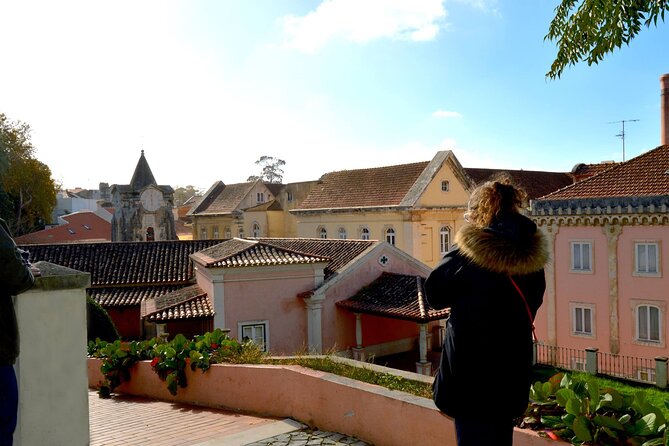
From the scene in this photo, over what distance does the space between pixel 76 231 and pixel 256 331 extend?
112 feet

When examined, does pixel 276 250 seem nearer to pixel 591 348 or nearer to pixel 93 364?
pixel 93 364

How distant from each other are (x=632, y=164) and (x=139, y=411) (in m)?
21.8

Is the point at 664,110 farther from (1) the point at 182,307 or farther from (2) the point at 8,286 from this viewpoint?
(2) the point at 8,286

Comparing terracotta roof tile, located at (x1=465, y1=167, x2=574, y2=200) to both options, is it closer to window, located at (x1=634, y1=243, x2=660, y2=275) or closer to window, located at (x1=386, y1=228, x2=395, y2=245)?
window, located at (x1=386, y1=228, x2=395, y2=245)

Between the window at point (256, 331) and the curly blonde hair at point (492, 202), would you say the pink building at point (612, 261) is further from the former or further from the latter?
the curly blonde hair at point (492, 202)

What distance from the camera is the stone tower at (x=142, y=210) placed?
115 feet

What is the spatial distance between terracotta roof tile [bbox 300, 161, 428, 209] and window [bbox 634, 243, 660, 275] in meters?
12.4

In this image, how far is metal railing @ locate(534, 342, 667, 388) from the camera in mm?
18309

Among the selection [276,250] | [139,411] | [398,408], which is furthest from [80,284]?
[276,250]

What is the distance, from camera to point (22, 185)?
44344mm

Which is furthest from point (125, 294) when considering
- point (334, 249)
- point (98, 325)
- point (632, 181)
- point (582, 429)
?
point (582, 429)

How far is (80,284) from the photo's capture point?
410 centimetres

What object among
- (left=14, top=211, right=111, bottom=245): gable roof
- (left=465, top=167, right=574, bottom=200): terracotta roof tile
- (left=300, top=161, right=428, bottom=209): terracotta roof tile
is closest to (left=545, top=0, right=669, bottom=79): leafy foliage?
(left=300, top=161, right=428, bottom=209): terracotta roof tile

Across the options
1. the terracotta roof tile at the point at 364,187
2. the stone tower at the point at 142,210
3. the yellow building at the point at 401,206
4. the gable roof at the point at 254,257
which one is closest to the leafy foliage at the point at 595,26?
the gable roof at the point at 254,257
